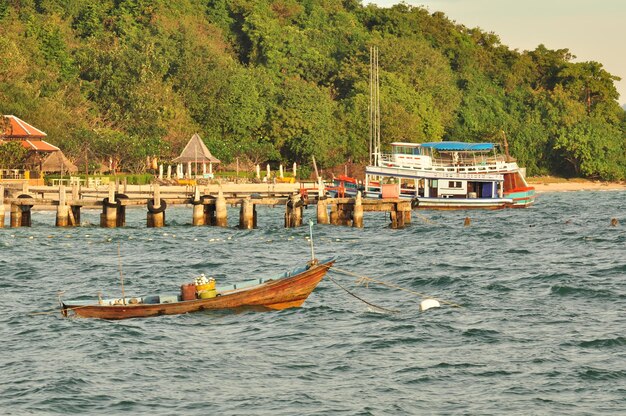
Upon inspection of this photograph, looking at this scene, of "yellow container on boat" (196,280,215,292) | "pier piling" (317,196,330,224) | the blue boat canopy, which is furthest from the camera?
the blue boat canopy

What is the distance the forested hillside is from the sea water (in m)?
55.9

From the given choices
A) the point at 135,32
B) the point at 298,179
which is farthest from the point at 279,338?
the point at 135,32

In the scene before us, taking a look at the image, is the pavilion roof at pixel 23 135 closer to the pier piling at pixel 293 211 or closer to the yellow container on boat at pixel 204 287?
the pier piling at pixel 293 211

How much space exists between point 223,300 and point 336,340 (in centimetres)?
394

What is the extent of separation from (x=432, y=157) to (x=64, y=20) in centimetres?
7441

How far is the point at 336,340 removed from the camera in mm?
32719

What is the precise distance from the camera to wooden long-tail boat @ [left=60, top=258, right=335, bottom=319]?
3438 centimetres

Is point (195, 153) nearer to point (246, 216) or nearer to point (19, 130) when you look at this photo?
point (19, 130)

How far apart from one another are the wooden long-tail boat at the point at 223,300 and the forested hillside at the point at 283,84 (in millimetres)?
67718

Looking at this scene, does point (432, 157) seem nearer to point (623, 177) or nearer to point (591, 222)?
point (591, 222)

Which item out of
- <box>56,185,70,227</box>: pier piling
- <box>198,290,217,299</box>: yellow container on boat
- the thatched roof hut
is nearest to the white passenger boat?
the thatched roof hut

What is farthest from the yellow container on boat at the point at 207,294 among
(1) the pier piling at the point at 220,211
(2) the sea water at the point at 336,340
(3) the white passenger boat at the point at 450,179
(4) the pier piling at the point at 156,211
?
(3) the white passenger boat at the point at 450,179

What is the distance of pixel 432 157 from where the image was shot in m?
91.9

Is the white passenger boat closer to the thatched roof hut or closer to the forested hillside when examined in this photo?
the thatched roof hut
